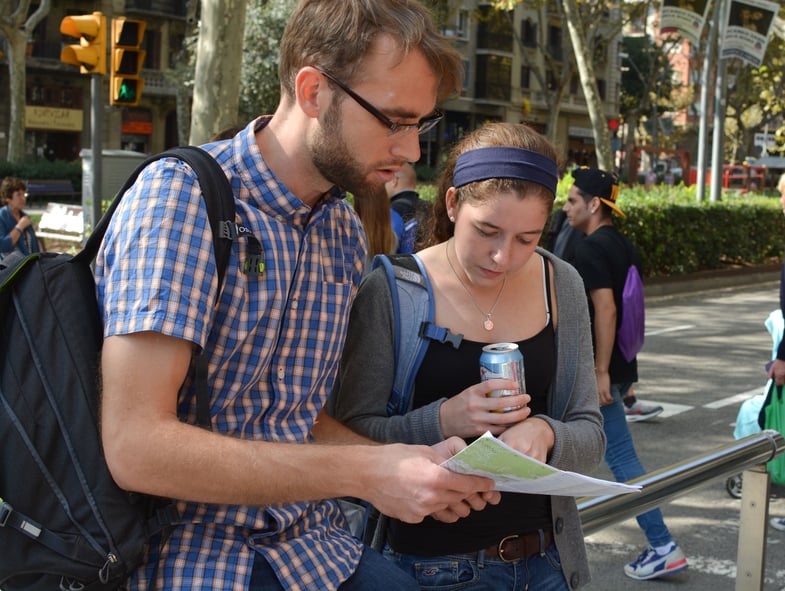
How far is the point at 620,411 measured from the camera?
5.13m

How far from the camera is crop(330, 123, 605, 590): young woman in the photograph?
217 centimetres

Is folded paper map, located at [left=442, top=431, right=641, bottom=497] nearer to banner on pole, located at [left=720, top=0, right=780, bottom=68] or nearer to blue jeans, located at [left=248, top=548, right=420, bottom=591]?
blue jeans, located at [left=248, top=548, right=420, bottom=591]

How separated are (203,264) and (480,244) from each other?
2.76 ft

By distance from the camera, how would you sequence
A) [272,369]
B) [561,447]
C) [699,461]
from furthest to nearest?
[699,461], [561,447], [272,369]

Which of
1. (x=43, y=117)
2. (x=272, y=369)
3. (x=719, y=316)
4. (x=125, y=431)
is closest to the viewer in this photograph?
(x=125, y=431)

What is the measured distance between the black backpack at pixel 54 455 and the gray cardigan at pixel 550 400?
2.35 ft

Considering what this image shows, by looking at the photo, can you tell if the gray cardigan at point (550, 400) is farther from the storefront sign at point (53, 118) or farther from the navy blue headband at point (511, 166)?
the storefront sign at point (53, 118)

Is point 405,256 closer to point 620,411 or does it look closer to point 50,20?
point 620,411

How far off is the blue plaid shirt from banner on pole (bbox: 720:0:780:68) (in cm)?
1768

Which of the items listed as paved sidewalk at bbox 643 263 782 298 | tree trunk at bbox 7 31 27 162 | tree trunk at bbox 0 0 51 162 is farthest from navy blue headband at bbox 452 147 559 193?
tree trunk at bbox 7 31 27 162

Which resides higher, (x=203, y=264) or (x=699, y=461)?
(x=203, y=264)

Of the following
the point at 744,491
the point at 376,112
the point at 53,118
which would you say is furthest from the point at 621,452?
the point at 53,118

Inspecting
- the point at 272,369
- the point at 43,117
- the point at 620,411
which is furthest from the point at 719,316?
the point at 43,117

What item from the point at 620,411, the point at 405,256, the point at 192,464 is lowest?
→ the point at 620,411
